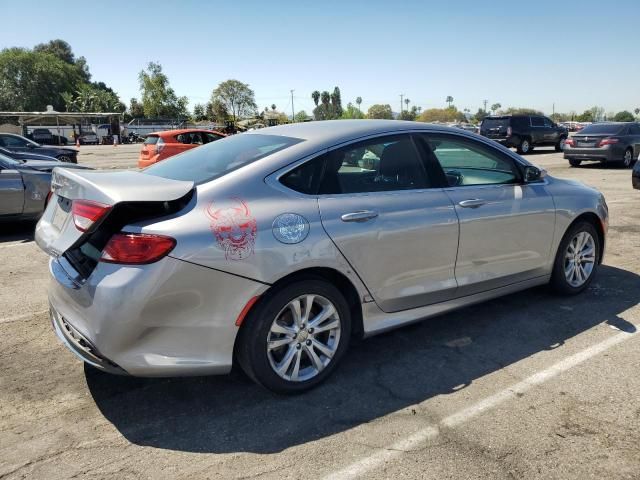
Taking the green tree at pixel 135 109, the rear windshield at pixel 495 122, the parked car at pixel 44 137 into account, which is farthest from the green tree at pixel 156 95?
the rear windshield at pixel 495 122

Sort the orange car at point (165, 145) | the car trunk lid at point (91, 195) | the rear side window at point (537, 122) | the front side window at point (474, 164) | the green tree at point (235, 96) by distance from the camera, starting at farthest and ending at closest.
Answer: the green tree at point (235, 96)
the rear side window at point (537, 122)
the orange car at point (165, 145)
the front side window at point (474, 164)
the car trunk lid at point (91, 195)

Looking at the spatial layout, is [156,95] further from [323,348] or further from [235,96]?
[323,348]

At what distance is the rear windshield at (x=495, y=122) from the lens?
2253 cm

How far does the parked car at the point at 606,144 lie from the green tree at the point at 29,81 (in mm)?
96955

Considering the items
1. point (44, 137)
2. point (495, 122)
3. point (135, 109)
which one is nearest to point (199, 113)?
point (135, 109)

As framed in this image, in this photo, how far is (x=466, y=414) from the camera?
2930mm

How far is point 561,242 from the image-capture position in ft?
14.8

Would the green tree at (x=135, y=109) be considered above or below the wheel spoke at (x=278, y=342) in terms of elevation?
above

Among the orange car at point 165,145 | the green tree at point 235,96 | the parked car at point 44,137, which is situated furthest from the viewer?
the green tree at point 235,96

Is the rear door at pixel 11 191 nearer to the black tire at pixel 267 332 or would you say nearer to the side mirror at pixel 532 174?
the black tire at pixel 267 332

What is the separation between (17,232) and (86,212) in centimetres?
640

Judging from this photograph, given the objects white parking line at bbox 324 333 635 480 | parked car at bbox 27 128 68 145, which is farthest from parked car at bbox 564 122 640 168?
parked car at bbox 27 128 68 145

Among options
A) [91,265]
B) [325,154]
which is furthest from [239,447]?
[325,154]

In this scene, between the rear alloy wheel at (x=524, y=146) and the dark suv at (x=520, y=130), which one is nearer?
the dark suv at (x=520, y=130)
